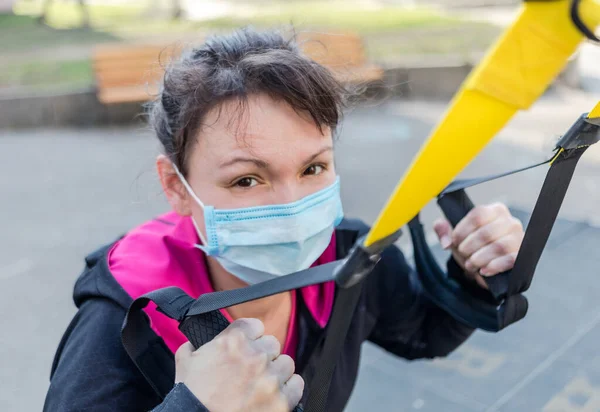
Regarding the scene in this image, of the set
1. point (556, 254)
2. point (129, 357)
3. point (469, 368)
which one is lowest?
point (556, 254)

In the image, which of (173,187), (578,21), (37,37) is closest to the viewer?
(578,21)

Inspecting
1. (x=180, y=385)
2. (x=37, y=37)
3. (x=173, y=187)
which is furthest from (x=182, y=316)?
(x=37, y=37)

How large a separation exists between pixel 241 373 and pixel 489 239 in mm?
694

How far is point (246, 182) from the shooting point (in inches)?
59.5

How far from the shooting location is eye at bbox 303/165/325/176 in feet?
5.03

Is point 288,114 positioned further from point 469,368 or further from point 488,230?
point 469,368

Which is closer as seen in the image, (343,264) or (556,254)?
(343,264)

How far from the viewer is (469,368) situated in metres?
3.19

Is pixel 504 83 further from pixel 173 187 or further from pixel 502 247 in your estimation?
pixel 173 187

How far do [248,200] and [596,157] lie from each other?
205 inches

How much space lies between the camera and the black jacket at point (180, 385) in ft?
4.30

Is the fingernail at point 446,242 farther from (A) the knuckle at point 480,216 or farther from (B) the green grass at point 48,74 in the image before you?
(B) the green grass at point 48,74

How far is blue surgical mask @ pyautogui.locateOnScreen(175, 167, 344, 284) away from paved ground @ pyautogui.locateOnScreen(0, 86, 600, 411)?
52 cm

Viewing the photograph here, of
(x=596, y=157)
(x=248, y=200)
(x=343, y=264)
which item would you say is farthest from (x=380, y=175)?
(x=343, y=264)
